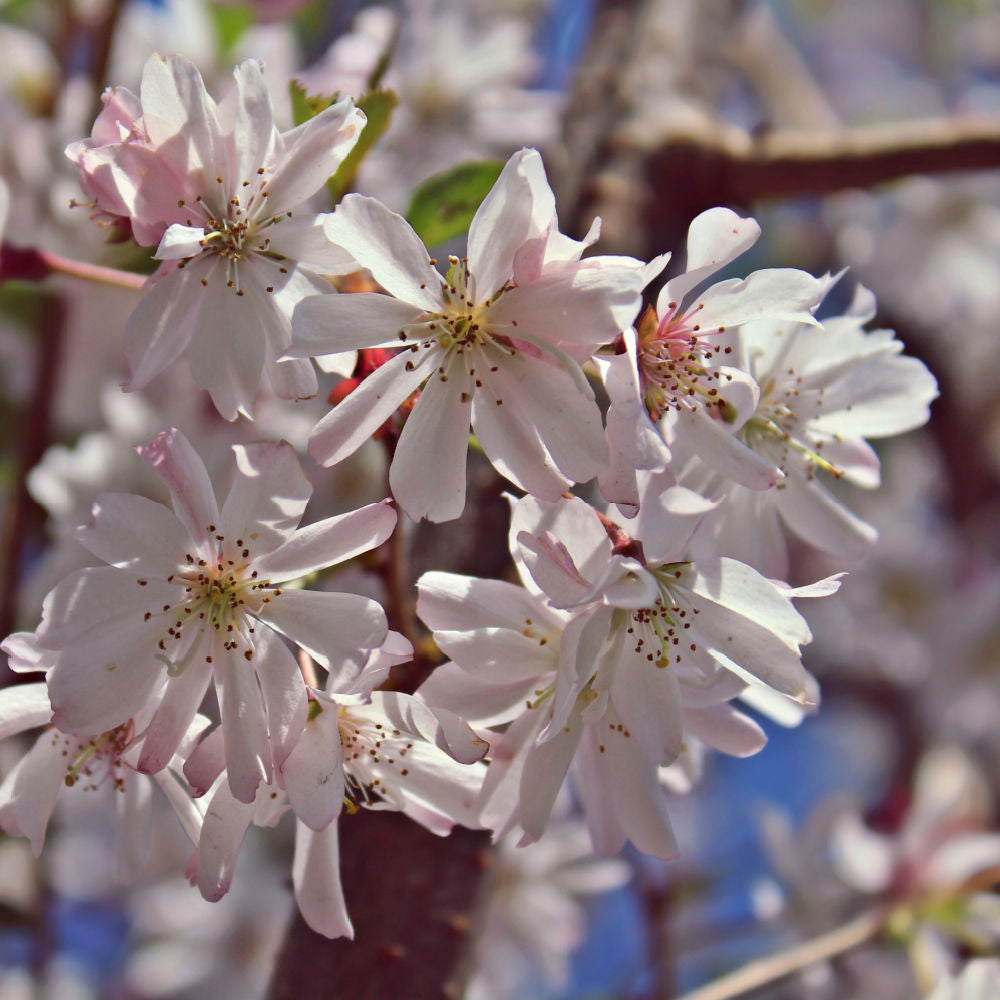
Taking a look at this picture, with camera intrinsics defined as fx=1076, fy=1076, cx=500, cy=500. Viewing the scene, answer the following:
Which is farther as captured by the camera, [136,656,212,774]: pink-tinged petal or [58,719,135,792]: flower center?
[58,719,135,792]: flower center

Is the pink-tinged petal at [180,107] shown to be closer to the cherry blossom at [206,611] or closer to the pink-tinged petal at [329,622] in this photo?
the cherry blossom at [206,611]

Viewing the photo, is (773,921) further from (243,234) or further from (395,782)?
(243,234)

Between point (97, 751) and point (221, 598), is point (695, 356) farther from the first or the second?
point (97, 751)

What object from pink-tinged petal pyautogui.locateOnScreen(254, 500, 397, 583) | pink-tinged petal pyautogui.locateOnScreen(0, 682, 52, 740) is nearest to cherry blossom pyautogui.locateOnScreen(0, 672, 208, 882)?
pink-tinged petal pyautogui.locateOnScreen(0, 682, 52, 740)

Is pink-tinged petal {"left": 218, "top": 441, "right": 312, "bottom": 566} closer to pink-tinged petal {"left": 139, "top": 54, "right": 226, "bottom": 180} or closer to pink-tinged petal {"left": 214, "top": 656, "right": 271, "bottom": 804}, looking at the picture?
pink-tinged petal {"left": 214, "top": 656, "right": 271, "bottom": 804}

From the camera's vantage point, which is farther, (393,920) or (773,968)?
(773,968)

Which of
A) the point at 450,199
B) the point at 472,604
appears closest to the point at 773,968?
the point at 472,604
